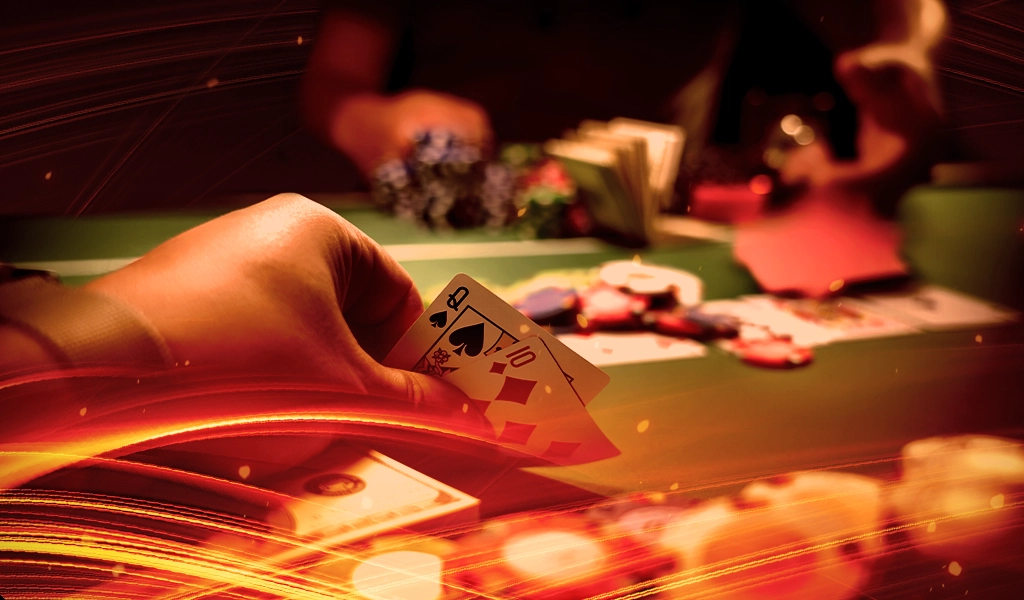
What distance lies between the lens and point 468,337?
A: 0.64 metres

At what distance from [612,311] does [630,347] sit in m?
0.09

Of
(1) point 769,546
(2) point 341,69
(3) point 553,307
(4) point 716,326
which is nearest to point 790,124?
(4) point 716,326

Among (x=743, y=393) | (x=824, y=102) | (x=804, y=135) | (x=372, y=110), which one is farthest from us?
(x=824, y=102)

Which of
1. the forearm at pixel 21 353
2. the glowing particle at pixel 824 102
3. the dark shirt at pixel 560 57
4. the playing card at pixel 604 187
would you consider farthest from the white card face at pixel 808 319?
the dark shirt at pixel 560 57

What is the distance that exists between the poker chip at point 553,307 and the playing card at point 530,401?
0.43 m

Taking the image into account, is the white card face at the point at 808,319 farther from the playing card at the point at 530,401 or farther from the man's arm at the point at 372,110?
the man's arm at the point at 372,110

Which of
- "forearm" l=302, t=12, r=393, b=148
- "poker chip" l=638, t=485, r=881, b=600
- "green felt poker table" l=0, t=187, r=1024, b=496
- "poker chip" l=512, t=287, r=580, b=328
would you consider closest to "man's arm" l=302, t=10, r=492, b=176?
"forearm" l=302, t=12, r=393, b=148

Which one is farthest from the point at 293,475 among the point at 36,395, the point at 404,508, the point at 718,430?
the point at 718,430

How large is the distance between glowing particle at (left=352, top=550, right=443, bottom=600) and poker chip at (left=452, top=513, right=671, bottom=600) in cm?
2

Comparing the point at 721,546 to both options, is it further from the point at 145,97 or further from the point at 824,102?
the point at 824,102

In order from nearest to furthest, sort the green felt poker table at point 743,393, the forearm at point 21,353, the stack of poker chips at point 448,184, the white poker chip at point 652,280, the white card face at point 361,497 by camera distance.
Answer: the forearm at point 21,353, the white card face at point 361,497, the green felt poker table at point 743,393, the white poker chip at point 652,280, the stack of poker chips at point 448,184

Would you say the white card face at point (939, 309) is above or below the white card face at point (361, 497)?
above

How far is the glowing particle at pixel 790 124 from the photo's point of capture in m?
1.85

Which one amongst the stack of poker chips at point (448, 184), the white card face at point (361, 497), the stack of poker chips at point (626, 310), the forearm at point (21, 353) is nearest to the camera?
the forearm at point (21, 353)
